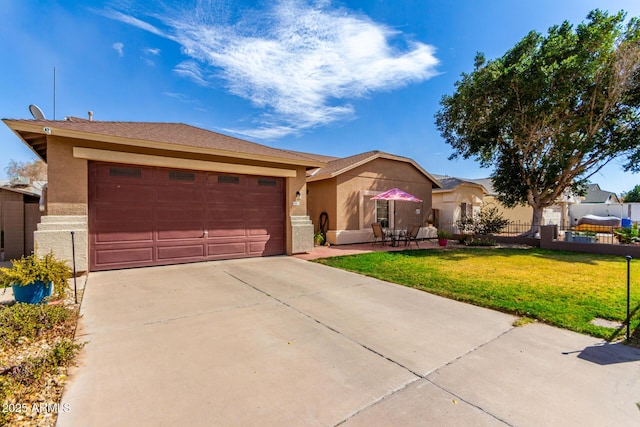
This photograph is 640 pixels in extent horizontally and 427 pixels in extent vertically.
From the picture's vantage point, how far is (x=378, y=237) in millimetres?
13672

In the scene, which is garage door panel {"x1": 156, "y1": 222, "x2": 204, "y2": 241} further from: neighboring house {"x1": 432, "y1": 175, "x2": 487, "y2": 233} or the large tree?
neighboring house {"x1": 432, "y1": 175, "x2": 487, "y2": 233}

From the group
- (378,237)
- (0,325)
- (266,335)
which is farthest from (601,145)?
(0,325)

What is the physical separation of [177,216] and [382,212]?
9.81 m

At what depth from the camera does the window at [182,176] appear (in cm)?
820

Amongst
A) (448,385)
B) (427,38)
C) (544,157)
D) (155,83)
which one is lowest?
(448,385)

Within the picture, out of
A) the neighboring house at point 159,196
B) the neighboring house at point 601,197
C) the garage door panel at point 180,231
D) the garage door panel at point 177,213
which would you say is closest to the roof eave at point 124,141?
the neighboring house at point 159,196

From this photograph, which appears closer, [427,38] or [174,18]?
[174,18]

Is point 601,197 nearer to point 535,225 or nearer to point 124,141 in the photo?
point 535,225

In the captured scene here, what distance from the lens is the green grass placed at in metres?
4.74

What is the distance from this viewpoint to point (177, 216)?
8.20 m

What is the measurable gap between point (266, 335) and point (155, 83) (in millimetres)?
12807

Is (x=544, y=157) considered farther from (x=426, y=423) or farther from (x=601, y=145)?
(x=426, y=423)

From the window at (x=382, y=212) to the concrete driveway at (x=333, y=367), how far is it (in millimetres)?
9281

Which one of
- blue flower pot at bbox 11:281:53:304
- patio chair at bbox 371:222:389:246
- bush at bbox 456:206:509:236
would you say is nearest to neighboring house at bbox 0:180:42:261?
blue flower pot at bbox 11:281:53:304
